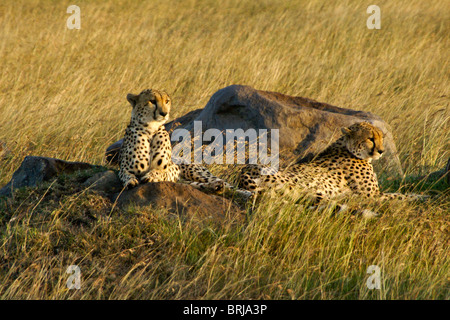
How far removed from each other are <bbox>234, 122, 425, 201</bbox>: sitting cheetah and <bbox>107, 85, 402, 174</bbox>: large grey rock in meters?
0.25

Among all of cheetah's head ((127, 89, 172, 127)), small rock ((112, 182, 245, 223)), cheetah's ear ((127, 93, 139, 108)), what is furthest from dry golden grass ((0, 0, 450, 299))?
cheetah's ear ((127, 93, 139, 108))

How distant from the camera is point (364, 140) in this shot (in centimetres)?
554

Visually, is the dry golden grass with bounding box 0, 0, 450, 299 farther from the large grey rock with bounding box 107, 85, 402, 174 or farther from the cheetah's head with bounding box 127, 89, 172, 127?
→ the cheetah's head with bounding box 127, 89, 172, 127

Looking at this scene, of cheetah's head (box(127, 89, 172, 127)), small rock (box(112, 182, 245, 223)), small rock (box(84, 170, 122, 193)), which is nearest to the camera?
small rock (box(112, 182, 245, 223))

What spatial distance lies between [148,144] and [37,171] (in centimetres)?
88

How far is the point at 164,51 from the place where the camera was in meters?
9.70

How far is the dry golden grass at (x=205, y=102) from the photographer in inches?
138

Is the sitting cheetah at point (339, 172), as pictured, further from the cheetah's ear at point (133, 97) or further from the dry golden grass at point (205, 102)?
the cheetah's ear at point (133, 97)

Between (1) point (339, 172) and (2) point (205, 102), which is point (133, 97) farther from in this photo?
(2) point (205, 102)

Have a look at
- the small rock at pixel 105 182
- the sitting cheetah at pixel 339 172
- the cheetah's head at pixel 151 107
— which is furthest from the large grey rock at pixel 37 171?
the sitting cheetah at pixel 339 172

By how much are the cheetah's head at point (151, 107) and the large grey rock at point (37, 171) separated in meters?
0.61

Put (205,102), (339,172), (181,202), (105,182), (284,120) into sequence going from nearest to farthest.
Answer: (181,202) < (105,182) < (339,172) < (284,120) < (205,102)

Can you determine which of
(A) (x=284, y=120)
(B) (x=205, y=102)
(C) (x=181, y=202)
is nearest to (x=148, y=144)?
(C) (x=181, y=202)

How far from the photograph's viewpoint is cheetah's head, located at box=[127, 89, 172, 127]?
448 centimetres
